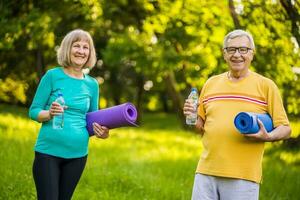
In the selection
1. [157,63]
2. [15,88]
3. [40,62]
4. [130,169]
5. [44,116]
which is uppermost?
[40,62]

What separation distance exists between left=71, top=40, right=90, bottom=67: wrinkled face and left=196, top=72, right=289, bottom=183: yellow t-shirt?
120cm

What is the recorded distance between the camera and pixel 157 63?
15.4 meters

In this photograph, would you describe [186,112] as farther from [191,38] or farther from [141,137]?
[141,137]

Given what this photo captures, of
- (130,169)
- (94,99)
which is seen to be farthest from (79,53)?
(130,169)

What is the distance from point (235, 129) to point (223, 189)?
0.47 m

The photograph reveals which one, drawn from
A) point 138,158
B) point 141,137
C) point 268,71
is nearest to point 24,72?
point 141,137

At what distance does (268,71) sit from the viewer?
363 inches

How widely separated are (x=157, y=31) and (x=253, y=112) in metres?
10.7

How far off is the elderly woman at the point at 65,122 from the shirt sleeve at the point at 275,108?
138 centimetres

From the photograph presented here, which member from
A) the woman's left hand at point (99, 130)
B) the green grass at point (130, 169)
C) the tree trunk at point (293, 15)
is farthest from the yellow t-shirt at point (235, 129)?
the tree trunk at point (293, 15)

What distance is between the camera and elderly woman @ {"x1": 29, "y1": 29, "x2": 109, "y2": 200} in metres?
4.48

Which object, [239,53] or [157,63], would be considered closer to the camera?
[239,53]

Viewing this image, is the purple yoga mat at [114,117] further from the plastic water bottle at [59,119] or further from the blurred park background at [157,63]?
the blurred park background at [157,63]

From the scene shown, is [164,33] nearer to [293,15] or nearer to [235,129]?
[293,15]
